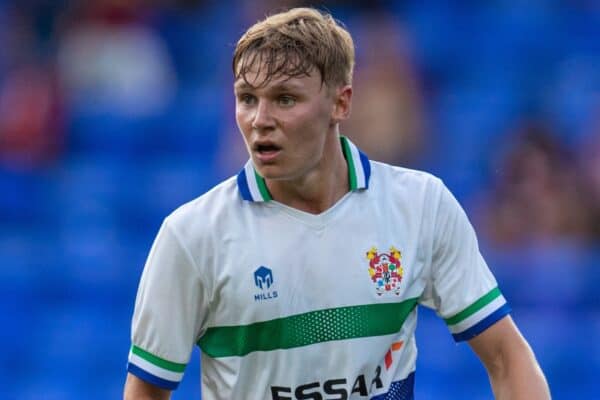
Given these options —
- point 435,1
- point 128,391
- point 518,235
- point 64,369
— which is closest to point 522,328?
point 518,235

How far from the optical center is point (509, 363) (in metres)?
4.62

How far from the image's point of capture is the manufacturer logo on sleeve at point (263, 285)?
4445 mm

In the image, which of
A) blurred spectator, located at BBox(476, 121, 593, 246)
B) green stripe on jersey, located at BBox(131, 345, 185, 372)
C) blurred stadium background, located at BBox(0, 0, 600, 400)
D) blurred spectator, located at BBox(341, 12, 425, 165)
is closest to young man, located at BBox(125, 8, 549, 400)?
green stripe on jersey, located at BBox(131, 345, 185, 372)

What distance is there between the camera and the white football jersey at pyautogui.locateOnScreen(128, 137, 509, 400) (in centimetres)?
443

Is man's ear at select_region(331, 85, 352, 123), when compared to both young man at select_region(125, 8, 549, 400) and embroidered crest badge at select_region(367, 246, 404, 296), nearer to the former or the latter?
young man at select_region(125, 8, 549, 400)

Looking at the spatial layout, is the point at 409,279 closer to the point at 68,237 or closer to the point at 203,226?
the point at 203,226

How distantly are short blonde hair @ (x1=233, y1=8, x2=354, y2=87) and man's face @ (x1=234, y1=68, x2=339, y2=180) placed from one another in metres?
0.02

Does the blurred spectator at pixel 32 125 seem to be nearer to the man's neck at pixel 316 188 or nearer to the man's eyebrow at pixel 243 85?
the man's neck at pixel 316 188

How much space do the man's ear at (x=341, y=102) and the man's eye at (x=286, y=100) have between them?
6.9 inches

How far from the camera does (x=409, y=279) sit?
460cm

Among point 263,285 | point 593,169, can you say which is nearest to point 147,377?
point 263,285

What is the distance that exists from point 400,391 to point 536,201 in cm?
408

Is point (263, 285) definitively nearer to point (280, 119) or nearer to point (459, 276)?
point (280, 119)

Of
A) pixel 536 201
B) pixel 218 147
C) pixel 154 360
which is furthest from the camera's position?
pixel 218 147
